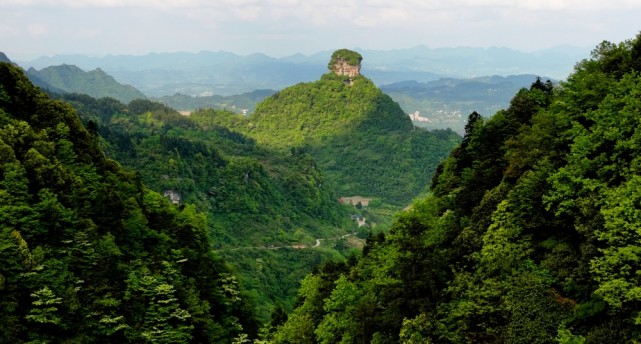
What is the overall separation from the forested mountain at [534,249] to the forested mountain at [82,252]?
27.0 ft

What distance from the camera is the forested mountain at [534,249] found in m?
22.4

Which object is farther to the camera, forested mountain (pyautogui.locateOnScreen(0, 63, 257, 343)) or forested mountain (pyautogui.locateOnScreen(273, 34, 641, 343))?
forested mountain (pyautogui.locateOnScreen(0, 63, 257, 343))

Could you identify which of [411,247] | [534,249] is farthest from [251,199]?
[534,249]

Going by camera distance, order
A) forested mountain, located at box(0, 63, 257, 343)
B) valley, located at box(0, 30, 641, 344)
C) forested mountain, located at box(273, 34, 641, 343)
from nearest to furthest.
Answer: forested mountain, located at box(273, 34, 641, 343)
valley, located at box(0, 30, 641, 344)
forested mountain, located at box(0, 63, 257, 343)

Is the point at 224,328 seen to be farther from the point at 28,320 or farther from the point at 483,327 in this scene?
the point at 483,327

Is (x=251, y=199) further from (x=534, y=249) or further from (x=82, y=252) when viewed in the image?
(x=534, y=249)

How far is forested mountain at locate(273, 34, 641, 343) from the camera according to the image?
22.4 metres

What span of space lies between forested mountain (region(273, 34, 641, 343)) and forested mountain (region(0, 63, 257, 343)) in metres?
8.23

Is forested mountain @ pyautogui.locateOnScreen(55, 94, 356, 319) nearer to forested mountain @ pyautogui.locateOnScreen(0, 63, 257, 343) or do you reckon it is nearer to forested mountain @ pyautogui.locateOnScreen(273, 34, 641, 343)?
forested mountain @ pyautogui.locateOnScreen(0, 63, 257, 343)

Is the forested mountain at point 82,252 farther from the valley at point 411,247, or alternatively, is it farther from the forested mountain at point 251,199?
the forested mountain at point 251,199

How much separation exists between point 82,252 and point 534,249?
24630 mm

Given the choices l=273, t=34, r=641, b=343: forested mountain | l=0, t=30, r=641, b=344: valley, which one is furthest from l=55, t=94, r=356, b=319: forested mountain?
l=273, t=34, r=641, b=343: forested mountain

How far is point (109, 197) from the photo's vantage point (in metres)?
38.6

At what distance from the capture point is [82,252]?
34438mm
